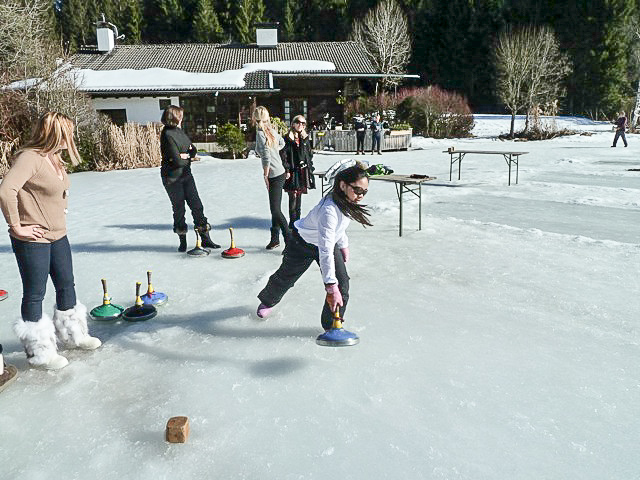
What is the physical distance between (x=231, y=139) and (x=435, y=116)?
14.3m

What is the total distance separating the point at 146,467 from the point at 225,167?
1428cm

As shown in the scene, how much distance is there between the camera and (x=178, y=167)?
5.58 meters

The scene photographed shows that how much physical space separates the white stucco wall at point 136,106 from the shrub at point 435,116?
13.6 meters

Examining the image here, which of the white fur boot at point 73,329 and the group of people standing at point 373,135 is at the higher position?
the group of people standing at point 373,135

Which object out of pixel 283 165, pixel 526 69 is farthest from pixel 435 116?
pixel 283 165

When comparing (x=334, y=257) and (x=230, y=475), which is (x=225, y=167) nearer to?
(x=334, y=257)

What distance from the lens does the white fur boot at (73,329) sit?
3541 millimetres

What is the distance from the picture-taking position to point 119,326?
4.13 m

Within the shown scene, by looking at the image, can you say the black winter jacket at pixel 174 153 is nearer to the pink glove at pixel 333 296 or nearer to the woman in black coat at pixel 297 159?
the woman in black coat at pixel 297 159

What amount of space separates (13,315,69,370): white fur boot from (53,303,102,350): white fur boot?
15 centimetres

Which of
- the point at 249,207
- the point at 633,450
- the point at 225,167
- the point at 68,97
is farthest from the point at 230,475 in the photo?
the point at 68,97

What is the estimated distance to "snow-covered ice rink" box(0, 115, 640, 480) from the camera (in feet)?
8.17

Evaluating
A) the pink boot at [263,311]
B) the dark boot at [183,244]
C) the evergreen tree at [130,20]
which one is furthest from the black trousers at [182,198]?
the evergreen tree at [130,20]

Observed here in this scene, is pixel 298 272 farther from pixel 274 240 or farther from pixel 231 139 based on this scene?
pixel 231 139
